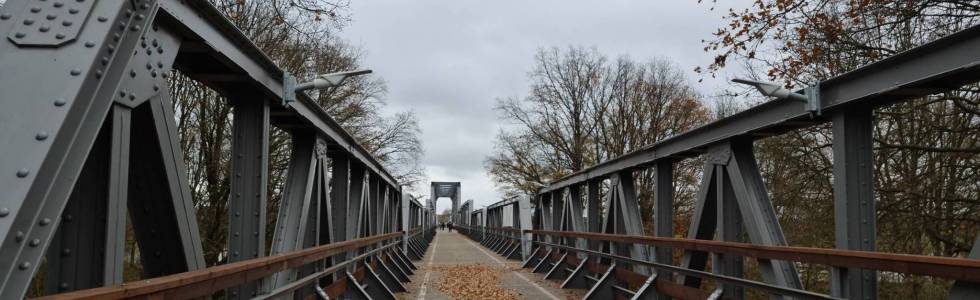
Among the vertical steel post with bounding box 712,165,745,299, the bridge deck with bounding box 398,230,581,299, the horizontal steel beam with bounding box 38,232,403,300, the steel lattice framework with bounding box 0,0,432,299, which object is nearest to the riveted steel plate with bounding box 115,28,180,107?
the steel lattice framework with bounding box 0,0,432,299

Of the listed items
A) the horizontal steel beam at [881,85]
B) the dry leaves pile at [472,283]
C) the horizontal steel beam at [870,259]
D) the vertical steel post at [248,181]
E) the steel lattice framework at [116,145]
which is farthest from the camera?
the dry leaves pile at [472,283]

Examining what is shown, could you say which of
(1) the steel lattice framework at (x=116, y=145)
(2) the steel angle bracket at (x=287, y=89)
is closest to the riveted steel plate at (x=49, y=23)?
(1) the steel lattice framework at (x=116, y=145)

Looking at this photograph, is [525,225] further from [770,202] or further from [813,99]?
[813,99]

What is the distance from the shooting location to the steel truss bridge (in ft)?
8.64

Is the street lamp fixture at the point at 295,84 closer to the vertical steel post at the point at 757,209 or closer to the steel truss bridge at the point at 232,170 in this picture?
the steel truss bridge at the point at 232,170

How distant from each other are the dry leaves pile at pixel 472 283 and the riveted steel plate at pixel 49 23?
9291 mm

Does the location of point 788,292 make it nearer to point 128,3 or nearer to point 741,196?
point 741,196

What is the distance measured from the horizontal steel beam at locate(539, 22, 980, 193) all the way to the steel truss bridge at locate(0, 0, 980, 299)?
0.01 meters

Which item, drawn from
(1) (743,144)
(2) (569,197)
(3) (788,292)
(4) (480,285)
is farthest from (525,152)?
(3) (788,292)

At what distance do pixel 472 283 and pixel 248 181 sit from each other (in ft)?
28.4

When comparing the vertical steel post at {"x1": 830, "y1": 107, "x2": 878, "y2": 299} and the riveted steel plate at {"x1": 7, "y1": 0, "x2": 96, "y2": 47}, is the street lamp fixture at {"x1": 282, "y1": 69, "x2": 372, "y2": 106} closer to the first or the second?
the riveted steel plate at {"x1": 7, "y1": 0, "x2": 96, "y2": 47}

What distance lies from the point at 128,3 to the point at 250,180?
3023mm

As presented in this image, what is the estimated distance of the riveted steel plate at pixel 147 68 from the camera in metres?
3.38

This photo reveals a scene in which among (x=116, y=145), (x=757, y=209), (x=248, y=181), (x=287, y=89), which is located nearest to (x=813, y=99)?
(x=757, y=209)
